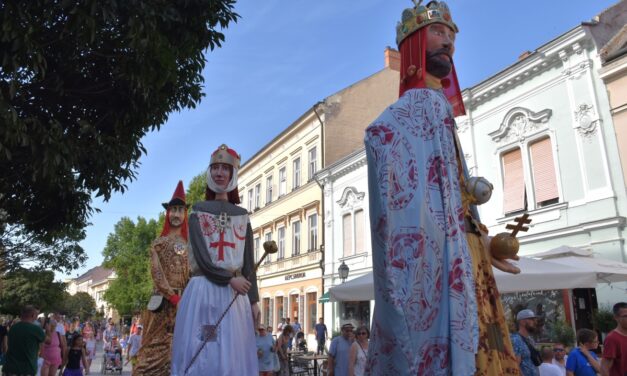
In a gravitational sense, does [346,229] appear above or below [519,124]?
below

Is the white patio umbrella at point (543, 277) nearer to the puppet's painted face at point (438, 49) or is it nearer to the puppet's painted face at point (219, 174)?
the puppet's painted face at point (219, 174)

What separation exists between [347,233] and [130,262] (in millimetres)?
32780

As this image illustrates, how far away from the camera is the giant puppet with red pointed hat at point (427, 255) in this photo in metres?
2.14

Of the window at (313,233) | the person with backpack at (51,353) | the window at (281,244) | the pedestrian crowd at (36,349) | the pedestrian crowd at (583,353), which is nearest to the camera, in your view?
the pedestrian crowd at (583,353)

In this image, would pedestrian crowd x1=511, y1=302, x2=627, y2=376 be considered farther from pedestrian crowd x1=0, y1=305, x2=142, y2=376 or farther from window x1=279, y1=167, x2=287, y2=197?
window x1=279, y1=167, x2=287, y2=197

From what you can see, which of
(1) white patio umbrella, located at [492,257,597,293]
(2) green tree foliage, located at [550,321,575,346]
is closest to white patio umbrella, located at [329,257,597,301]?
(1) white patio umbrella, located at [492,257,597,293]

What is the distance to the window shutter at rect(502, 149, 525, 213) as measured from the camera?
51.0 feet

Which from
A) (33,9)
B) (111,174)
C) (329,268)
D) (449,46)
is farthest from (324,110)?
(449,46)

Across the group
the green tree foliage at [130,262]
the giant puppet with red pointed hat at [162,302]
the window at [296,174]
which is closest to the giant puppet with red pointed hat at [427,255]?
the giant puppet with red pointed hat at [162,302]

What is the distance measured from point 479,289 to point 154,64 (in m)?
5.12

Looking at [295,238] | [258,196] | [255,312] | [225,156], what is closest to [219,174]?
[225,156]

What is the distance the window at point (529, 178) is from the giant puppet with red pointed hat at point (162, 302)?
39.8 feet

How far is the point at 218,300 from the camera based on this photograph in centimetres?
387

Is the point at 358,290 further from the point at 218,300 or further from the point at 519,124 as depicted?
the point at 519,124
